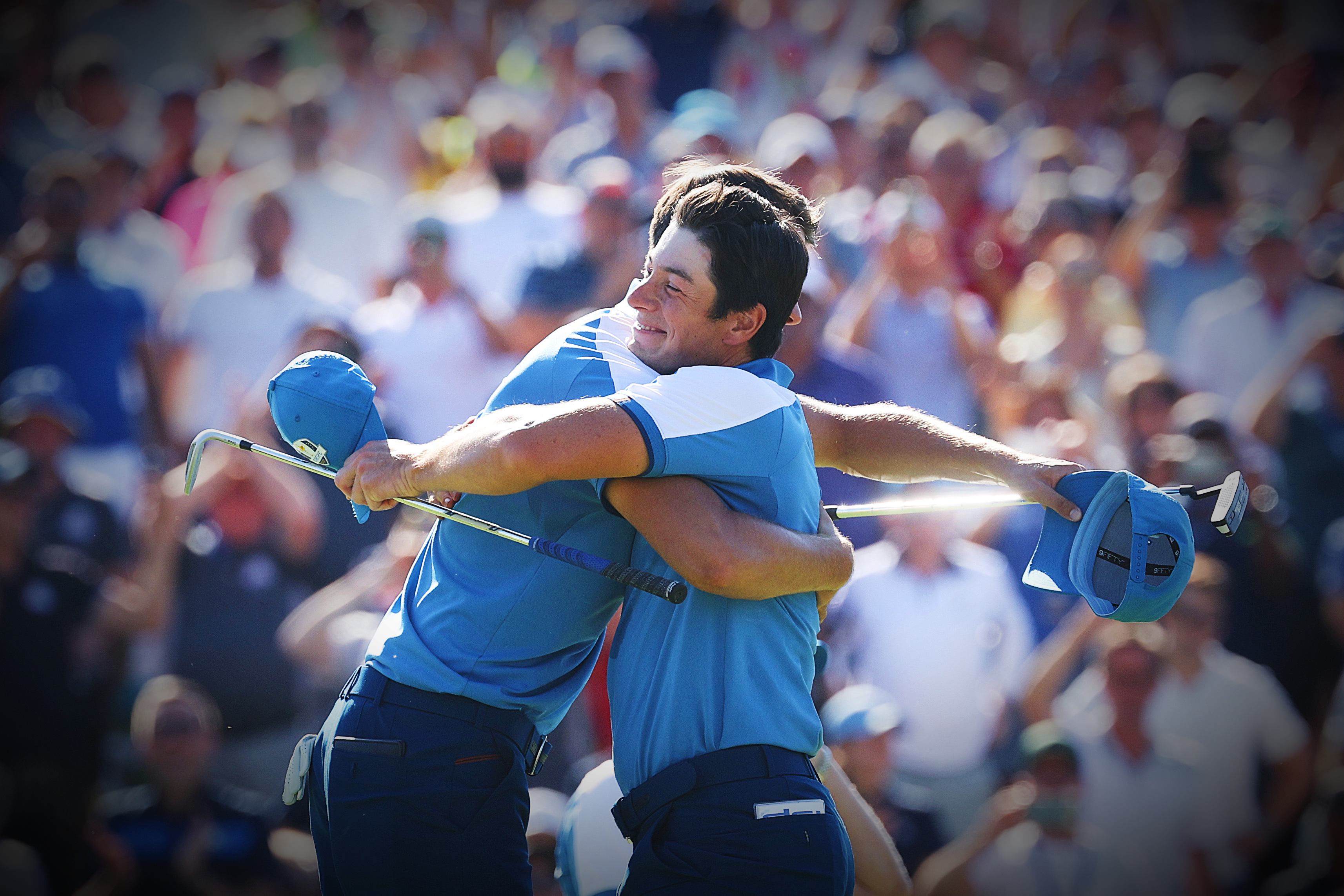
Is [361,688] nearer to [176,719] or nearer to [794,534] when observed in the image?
[794,534]

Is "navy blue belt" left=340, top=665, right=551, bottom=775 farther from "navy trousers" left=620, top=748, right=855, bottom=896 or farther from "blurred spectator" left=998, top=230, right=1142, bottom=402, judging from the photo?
"blurred spectator" left=998, top=230, right=1142, bottom=402

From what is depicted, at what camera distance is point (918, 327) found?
639cm

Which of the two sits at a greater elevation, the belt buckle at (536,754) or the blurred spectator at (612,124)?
the blurred spectator at (612,124)

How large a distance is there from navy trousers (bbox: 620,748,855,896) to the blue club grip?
0.40m

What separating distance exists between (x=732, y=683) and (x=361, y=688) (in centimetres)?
88

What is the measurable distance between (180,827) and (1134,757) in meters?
4.31

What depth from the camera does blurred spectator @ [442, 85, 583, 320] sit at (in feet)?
21.0

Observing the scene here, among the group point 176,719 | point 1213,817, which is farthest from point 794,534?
point 1213,817

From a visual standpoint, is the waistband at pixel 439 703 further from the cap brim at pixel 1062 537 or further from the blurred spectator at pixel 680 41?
the blurred spectator at pixel 680 41

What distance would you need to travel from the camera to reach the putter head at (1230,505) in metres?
2.89

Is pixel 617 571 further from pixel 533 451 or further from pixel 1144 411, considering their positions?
pixel 1144 411

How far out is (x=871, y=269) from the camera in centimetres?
664

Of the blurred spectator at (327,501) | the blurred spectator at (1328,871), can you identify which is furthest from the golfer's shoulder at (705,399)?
the blurred spectator at (1328,871)

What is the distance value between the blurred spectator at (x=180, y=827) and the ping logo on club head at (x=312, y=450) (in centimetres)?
266
